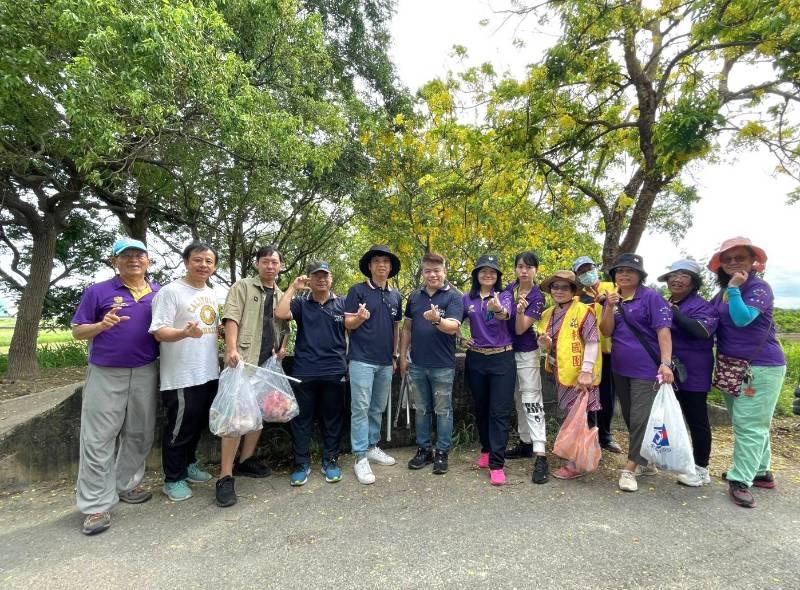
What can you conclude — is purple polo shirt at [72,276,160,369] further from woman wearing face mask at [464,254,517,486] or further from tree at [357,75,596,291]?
tree at [357,75,596,291]

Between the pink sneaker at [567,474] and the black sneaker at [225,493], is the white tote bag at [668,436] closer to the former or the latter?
the pink sneaker at [567,474]

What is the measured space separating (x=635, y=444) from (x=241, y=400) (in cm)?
313

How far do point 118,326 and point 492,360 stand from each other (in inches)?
113

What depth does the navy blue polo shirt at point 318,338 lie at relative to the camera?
3.68m

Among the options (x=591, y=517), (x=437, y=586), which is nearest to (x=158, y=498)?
(x=437, y=586)

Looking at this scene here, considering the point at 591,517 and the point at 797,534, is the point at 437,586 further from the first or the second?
the point at 797,534

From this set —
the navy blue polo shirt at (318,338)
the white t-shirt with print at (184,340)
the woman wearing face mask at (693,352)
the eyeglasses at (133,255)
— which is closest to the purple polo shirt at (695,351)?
the woman wearing face mask at (693,352)

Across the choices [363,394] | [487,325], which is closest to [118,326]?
[363,394]

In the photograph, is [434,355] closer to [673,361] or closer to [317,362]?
[317,362]

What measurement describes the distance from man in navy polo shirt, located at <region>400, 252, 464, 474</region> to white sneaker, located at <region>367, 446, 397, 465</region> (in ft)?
0.70

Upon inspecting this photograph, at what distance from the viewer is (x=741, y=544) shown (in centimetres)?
270

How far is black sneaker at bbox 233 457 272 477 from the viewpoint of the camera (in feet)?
12.4

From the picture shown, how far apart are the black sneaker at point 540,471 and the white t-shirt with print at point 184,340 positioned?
271 cm

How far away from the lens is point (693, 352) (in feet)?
11.3
